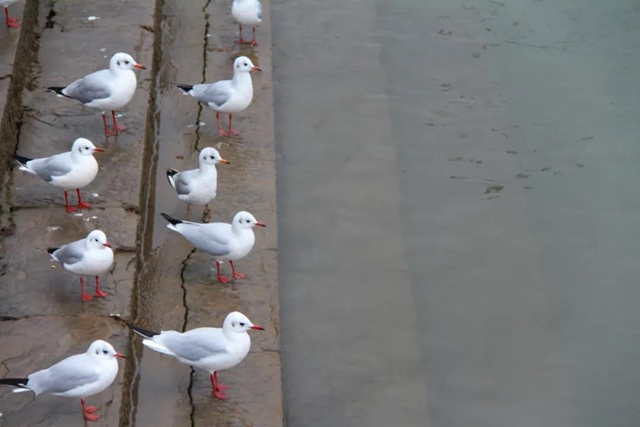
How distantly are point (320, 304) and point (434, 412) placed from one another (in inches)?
43.0

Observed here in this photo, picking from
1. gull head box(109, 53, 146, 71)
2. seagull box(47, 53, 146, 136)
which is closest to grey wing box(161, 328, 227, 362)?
seagull box(47, 53, 146, 136)

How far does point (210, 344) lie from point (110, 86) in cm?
250

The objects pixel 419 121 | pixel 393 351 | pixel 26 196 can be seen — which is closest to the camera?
pixel 393 351

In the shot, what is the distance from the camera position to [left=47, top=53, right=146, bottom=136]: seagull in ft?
23.8

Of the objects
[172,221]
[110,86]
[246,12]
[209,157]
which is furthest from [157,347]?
[246,12]

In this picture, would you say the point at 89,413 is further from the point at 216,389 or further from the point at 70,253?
the point at 70,253

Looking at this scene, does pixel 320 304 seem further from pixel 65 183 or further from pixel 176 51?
pixel 176 51

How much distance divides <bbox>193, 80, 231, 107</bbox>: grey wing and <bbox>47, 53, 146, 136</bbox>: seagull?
1.91 ft

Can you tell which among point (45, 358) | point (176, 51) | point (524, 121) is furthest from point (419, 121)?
point (45, 358)

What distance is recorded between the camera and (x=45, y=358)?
556 cm

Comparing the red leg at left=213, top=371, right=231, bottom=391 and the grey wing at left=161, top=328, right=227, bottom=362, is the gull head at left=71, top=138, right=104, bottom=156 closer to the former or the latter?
the grey wing at left=161, top=328, right=227, bottom=362

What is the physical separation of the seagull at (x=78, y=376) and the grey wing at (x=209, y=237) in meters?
1.27

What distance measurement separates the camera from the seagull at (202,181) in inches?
266

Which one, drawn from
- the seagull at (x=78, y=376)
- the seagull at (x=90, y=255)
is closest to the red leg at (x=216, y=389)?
the seagull at (x=78, y=376)
